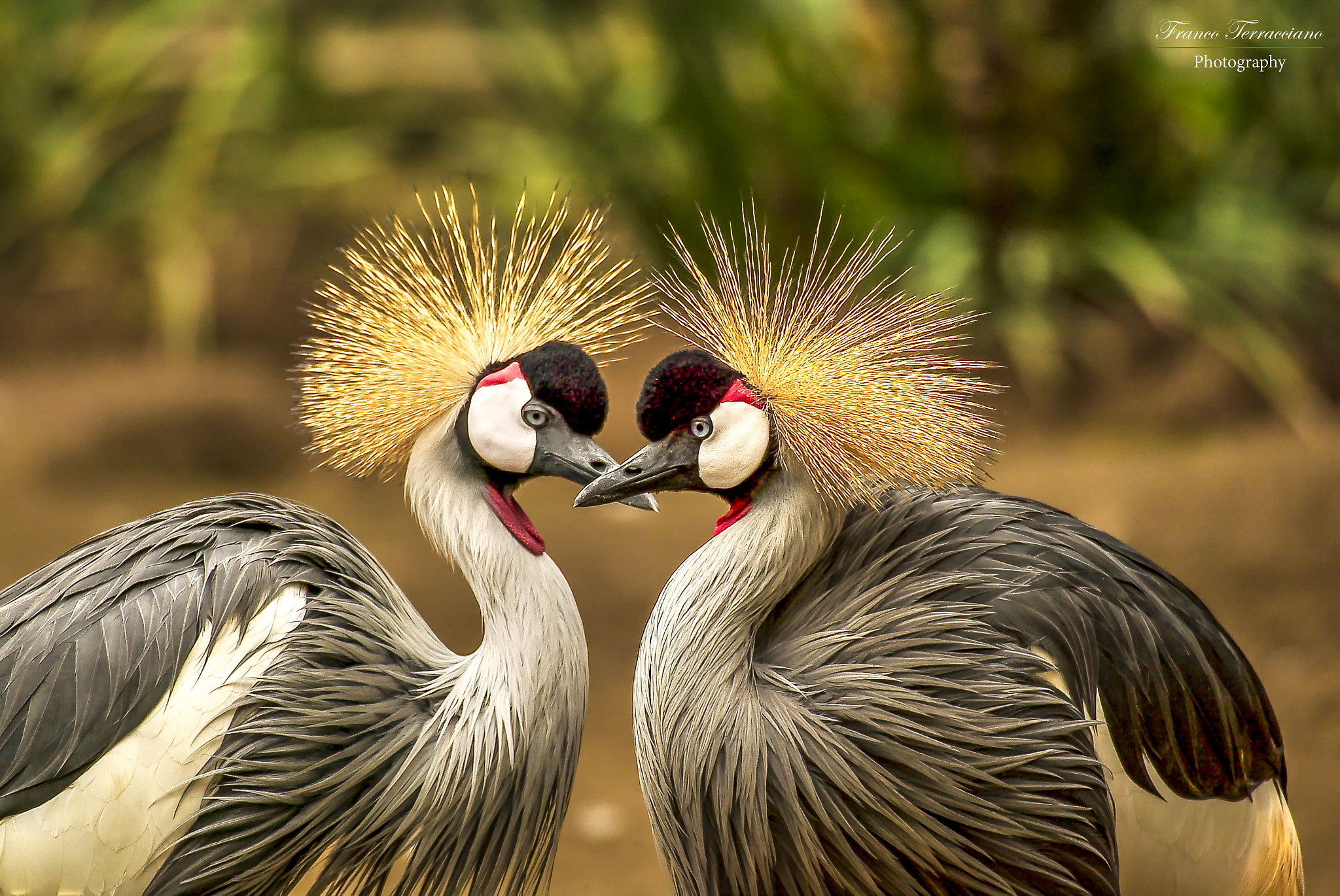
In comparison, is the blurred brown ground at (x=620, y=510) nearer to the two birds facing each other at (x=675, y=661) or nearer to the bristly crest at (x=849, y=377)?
the two birds facing each other at (x=675, y=661)

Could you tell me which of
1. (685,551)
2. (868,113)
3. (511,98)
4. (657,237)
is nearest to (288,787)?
(685,551)

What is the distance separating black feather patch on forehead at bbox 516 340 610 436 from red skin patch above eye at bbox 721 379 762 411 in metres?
0.15

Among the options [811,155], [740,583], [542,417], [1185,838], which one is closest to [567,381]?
[542,417]

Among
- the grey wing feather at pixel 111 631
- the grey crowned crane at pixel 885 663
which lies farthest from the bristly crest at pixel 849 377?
the grey wing feather at pixel 111 631

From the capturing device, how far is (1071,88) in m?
3.73

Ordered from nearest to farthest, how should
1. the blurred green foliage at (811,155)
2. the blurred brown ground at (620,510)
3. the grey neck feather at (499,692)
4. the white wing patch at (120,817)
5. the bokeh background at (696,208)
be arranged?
the white wing patch at (120,817)
the grey neck feather at (499,692)
the blurred brown ground at (620,510)
the bokeh background at (696,208)
the blurred green foliage at (811,155)

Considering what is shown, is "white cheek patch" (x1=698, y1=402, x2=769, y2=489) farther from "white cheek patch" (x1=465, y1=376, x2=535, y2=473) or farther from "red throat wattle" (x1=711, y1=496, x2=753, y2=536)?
"white cheek patch" (x1=465, y1=376, x2=535, y2=473)

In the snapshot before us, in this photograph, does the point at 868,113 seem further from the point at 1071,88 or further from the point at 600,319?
the point at 600,319

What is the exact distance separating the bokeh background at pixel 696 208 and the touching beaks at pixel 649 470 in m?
1.31

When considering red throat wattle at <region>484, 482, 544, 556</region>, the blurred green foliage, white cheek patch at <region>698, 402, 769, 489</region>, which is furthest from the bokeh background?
white cheek patch at <region>698, 402, 769, 489</region>

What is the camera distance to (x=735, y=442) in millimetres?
1483

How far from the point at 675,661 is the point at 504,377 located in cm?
41

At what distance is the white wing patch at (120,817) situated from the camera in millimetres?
1395

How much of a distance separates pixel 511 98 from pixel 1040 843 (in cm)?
357
